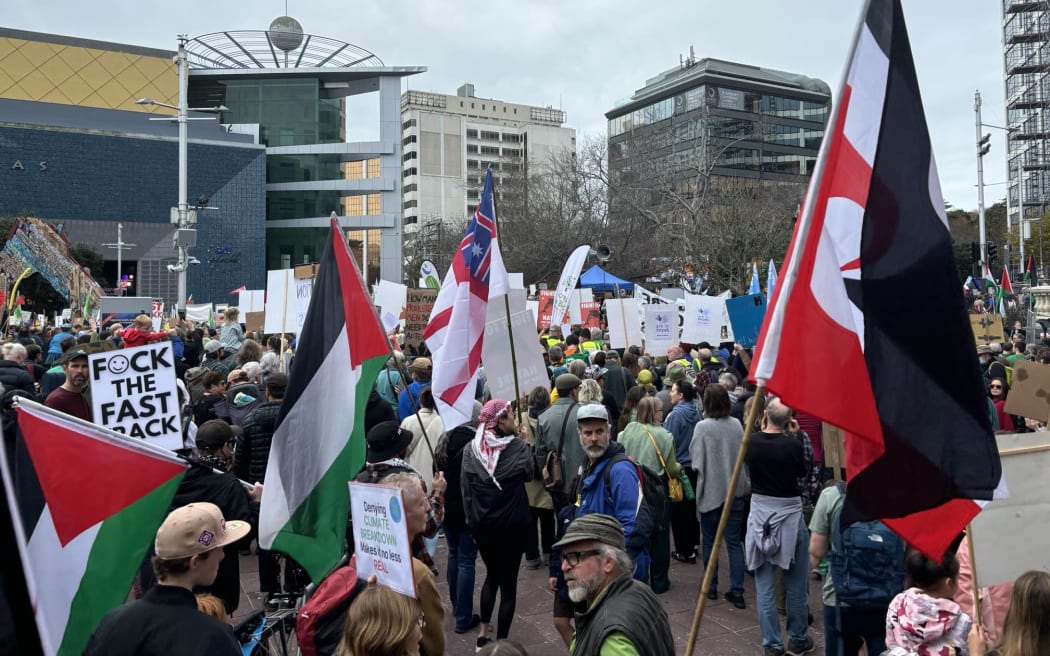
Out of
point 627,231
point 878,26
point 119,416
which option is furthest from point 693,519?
point 627,231

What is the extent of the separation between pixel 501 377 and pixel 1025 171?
80.2 meters

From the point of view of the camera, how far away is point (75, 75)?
2425 inches

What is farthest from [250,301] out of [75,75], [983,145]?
[75,75]

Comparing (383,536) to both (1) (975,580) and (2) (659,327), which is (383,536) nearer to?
(1) (975,580)

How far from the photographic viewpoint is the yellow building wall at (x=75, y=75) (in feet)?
199

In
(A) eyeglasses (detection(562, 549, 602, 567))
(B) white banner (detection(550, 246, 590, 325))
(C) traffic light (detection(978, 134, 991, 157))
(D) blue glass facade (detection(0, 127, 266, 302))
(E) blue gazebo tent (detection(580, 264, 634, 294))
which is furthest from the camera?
(D) blue glass facade (detection(0, 127, 266, 302))

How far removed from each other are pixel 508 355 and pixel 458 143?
116278mm

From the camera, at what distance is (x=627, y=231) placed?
39688 millimetres

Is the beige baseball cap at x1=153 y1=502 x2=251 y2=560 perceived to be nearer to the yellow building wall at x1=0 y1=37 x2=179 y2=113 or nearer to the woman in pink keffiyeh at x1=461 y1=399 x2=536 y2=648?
the woman in pink keffiyeh at x1=461 y1=399 x2=536 y2=648

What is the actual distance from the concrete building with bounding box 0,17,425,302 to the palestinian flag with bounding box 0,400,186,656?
56.4 m

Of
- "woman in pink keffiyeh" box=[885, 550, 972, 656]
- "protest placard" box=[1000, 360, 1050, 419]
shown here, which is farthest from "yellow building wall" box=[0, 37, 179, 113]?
"woman in pink keffiyeh" box=[885, 550, 972, 656]

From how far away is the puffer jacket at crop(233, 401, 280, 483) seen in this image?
246 inches

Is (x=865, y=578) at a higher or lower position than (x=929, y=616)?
lower

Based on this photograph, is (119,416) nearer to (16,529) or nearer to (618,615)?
(618,615)
